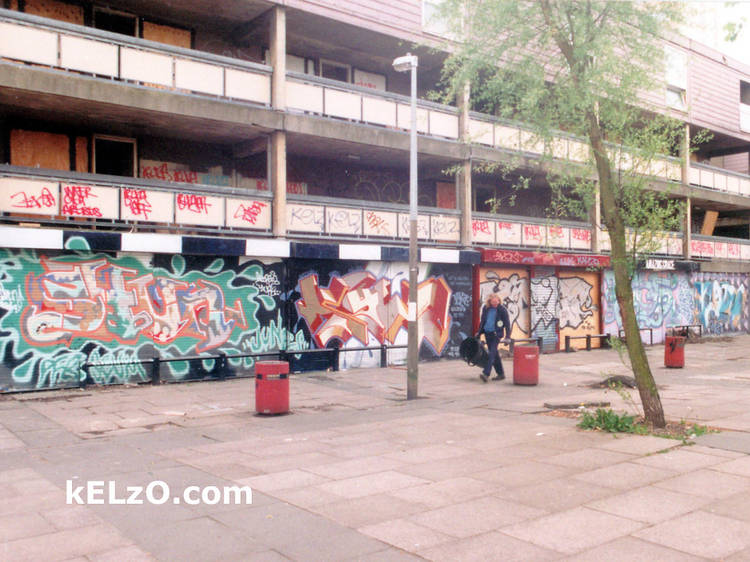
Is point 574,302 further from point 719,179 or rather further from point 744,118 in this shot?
point 744,118

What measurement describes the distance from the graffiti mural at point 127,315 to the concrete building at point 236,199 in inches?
1.4

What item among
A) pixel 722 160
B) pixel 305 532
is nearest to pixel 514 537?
pixel 305 532

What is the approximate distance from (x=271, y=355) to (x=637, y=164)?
29.6ft

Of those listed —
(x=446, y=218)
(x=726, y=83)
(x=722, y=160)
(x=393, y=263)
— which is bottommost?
(x=393, y=263)

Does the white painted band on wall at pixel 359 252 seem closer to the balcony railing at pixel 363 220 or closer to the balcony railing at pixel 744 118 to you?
the balcony railing at pixel 363 220

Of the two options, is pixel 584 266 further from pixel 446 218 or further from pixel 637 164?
pixel 637 164

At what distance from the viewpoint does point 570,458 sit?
7668 mm

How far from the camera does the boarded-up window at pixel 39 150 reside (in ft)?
47.9

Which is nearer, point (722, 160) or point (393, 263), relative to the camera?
point (393, 263)

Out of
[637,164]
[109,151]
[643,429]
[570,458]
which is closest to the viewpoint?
[570,458]

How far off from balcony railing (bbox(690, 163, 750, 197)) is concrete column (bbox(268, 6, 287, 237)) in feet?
59.9

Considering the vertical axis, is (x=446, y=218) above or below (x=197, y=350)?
above

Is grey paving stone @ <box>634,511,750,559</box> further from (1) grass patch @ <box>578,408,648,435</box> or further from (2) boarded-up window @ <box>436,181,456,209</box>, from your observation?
(2) boarded-up window @ <box>436,181,456,209</box>

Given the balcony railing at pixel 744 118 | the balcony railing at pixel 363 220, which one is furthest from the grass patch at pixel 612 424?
the balcony railing at pixel 744 118
